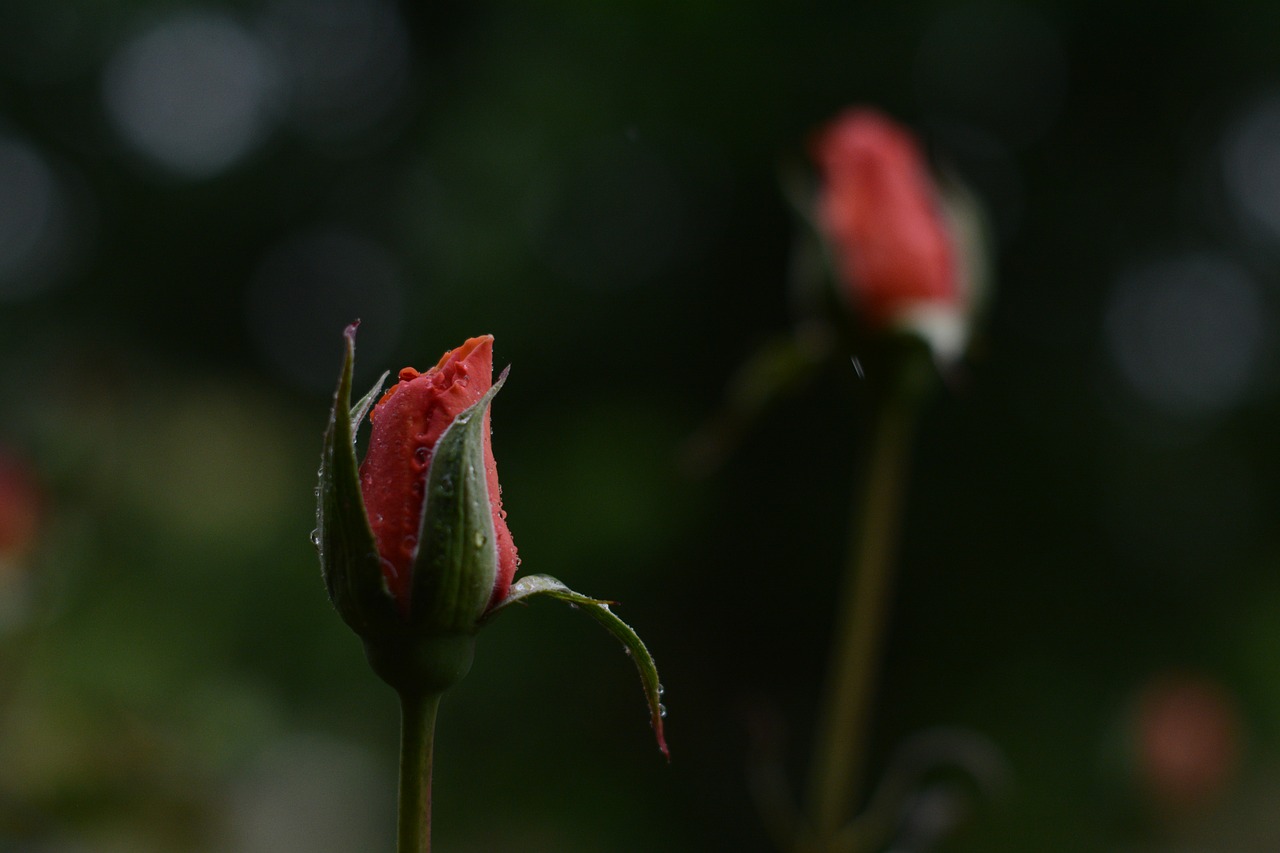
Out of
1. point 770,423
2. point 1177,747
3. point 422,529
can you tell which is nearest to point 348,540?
point 422,529

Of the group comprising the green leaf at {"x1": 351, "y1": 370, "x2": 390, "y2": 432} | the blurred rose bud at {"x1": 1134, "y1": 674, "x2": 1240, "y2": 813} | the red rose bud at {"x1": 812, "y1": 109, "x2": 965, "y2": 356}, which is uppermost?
the green leaf at {"x1": 351, "y1": 370, "x2": 390, "y2": 432}

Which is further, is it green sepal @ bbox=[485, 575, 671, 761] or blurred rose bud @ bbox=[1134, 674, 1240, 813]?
blurred rose bud @ bbox=[1134, 674, 1240, 813]

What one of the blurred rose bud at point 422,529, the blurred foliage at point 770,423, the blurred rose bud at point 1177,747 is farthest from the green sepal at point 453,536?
the blurred foliage at point 770,423

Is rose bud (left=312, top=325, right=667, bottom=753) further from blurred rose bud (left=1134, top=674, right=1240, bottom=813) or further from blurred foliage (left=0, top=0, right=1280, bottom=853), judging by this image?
blurred foliage (left=0, top=0, right=1280, bottom=853)

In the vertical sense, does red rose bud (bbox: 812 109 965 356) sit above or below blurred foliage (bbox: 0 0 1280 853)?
above

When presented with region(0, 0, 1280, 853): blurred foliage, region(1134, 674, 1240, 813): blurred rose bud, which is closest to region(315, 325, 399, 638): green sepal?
region(1134, 674, 1240, 813): blurred rose bud

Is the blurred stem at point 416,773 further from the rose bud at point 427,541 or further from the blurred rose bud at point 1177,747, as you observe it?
the blurred rose bud at point 1177,747

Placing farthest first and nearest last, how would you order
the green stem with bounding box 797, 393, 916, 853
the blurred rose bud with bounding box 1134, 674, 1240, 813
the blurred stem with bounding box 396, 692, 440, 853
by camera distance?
the blurred rose bud with bounding box 1134, 674, 1240, 813 < the green stem with bounding box 797, 393, 916, 853 < the blurred stem with bounding box 396, 692, 440, 853
